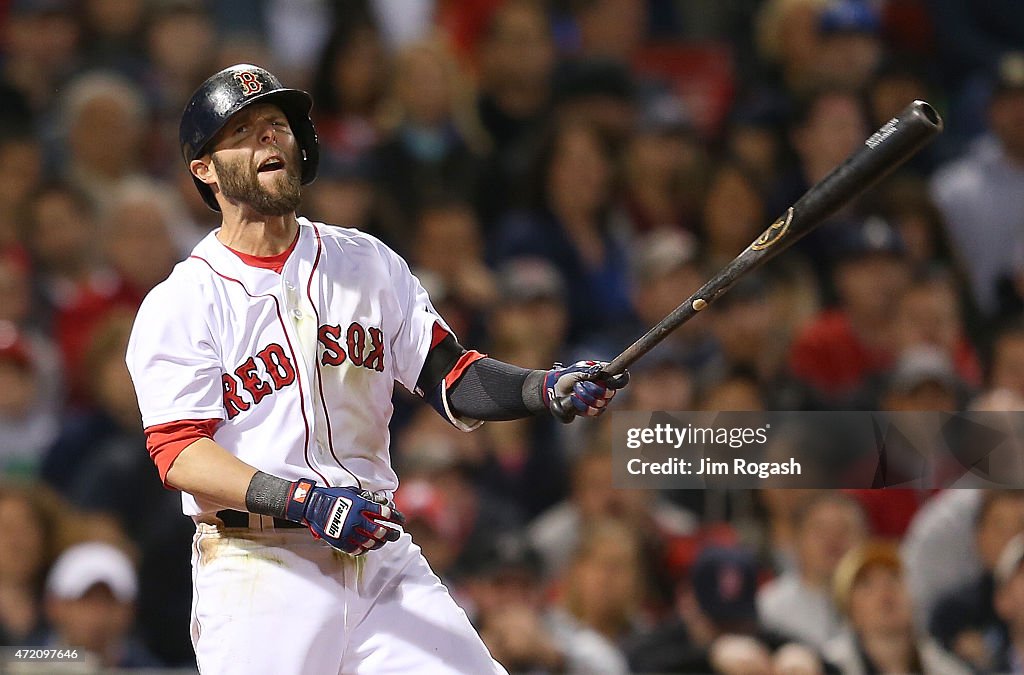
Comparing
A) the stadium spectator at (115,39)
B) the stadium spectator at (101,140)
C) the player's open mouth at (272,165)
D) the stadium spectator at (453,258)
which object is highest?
the stadium spectator at (115,39)

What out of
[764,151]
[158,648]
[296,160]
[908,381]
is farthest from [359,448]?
[764,151]

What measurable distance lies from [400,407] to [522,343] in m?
0.58

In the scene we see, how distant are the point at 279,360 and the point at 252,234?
1.09 feet

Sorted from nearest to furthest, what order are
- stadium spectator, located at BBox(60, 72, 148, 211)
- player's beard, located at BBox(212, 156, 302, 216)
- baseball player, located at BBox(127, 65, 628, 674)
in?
baseball player, located at BBox(127, 65, 628, 674)
player's beard, located at BBox(212, 156, 302, 216)
stadium spectator, located at BBox(60, 72, 148, 211)

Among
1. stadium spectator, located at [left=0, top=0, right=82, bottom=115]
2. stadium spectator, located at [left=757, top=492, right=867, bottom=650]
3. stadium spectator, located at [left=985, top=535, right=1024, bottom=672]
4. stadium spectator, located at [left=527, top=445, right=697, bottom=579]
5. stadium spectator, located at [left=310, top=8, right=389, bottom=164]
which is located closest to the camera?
stadium spectator, located at [left=985, top=535, right=1024, bottom=672]

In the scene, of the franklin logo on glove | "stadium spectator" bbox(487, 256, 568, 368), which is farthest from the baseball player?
"stadium spectator" bbox(487, 256, 568, 368)

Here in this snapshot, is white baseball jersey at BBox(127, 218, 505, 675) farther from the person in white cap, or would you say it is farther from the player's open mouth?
the person in white cap

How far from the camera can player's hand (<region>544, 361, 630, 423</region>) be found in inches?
128

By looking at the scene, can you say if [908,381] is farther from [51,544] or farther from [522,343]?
[51,544]

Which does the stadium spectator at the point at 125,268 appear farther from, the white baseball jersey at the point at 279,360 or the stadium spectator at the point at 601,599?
the white baseball jersey at the point at 279,360

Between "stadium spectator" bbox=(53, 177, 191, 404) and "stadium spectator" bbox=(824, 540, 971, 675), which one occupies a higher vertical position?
"stadium spectator" bbox=(53, 177, 191, 404)

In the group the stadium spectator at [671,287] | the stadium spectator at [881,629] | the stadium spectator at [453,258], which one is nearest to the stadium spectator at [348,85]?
the stadium spectator at [453,258]

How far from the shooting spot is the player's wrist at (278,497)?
3.07 meters

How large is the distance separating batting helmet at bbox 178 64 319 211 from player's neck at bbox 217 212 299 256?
12 cm
